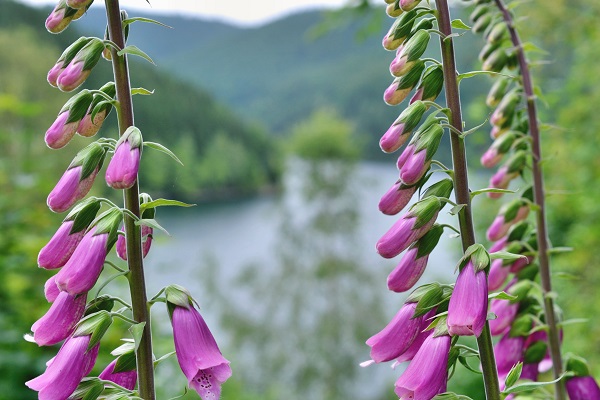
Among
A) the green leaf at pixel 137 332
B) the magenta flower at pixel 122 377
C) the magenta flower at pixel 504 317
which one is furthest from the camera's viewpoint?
the magenta flower at pixel 504 317

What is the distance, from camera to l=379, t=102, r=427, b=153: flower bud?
0.93 m

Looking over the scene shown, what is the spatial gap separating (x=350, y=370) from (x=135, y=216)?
15853 mm

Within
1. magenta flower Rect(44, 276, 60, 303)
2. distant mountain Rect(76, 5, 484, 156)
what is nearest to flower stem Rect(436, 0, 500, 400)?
magenta flower Rect(44, 276, 60, 303)

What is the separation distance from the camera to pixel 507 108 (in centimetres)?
132

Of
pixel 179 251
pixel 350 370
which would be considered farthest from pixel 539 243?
pixel 179 251

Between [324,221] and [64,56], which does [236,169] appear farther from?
[64,56]

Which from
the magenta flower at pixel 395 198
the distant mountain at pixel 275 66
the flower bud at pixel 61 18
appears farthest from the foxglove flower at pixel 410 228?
the distant mountain at pixel 275 66

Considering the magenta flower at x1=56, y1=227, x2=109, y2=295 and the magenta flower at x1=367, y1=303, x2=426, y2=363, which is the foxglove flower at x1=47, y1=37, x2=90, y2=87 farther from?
the magenta flower at x1=367, y1=303, x2=426, y2=363

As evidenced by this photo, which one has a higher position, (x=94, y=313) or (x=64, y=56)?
(x=64, y=56)

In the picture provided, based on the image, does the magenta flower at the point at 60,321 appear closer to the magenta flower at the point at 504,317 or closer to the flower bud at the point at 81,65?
the flower bud at the point at 81,65

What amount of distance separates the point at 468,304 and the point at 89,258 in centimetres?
45

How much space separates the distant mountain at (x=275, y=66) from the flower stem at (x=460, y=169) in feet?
56.3

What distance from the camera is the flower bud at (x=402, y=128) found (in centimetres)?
93

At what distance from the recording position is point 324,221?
17.8m
